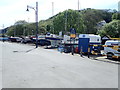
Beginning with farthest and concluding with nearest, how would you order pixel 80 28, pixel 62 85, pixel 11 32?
pixel 11 32, pixel 80 28, pixel 62 85

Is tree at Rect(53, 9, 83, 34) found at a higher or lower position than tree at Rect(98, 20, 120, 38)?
higher

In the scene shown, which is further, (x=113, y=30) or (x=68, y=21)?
Result: (x=68, y=21)

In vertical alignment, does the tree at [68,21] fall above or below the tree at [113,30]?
above

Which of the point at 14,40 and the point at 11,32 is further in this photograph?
the point at 11,32

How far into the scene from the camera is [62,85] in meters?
5.88

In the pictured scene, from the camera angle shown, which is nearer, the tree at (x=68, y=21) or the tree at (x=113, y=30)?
the tree at (x=113, y=30)

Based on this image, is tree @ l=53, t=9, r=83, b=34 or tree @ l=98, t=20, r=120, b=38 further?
tree @ l=53, t=9, r=83, b=34

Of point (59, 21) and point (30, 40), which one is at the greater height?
point (59, 21)

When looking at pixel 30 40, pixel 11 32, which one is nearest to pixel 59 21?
pixel 30 40

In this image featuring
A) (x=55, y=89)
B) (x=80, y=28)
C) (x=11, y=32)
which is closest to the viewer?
(x=55, y=89)

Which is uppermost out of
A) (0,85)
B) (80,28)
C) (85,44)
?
(80,28)

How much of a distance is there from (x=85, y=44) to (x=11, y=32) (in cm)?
7734

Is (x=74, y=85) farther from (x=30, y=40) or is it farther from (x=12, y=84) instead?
(x=30, y=40)

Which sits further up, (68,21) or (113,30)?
(68,21)
